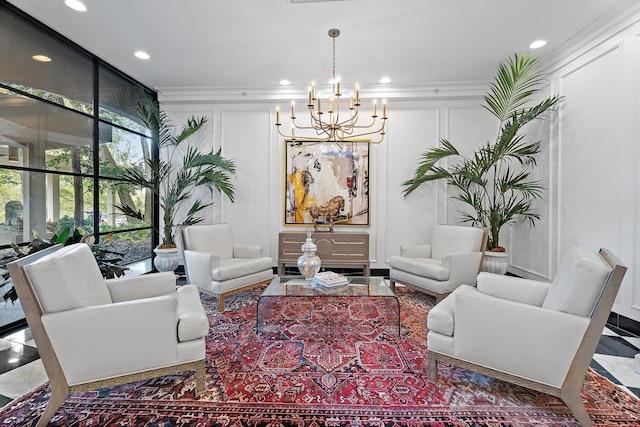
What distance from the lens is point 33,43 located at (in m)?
2.67

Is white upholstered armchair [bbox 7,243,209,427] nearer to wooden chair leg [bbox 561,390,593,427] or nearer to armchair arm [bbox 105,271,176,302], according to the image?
armchair arm [bbox 105,271,176,302]

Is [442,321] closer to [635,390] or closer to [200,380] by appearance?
[635,390]

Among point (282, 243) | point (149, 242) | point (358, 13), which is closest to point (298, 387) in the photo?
point (282, 243)

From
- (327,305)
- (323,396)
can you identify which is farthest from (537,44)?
(323,396)

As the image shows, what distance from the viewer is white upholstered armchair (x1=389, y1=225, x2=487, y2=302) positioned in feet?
9.77

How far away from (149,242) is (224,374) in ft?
10.6

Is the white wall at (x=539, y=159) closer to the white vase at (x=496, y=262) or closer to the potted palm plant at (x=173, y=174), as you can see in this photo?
the potted palm plant at (x=173, y=174)

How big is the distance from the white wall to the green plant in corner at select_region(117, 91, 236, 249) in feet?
1.00

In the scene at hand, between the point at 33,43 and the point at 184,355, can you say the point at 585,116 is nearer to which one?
the point at 184,355

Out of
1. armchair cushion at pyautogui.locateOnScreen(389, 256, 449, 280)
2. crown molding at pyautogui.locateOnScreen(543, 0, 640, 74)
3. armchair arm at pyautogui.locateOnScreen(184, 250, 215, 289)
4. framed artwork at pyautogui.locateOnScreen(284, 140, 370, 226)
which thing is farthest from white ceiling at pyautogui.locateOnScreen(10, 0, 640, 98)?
armchair cushion at pyautogui.locateOnScreen(389, 256, 449, 280)

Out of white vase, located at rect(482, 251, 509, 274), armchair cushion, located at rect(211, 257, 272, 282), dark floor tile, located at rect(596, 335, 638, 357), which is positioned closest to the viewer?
dark floor tile, located at rect(596, 335, 638, 357)

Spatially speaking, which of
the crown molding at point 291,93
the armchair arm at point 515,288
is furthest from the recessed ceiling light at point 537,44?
the armchair arm at point 515,288

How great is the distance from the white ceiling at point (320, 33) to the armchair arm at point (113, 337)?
255cm

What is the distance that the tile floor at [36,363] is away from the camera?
5.66 feet
